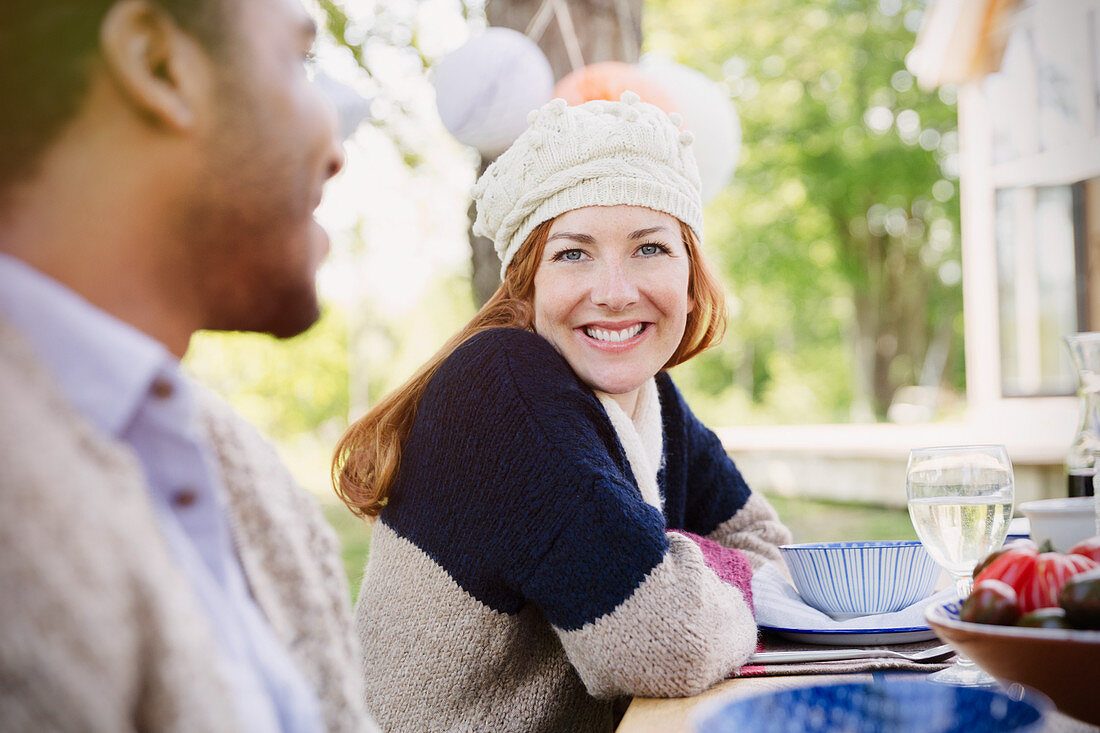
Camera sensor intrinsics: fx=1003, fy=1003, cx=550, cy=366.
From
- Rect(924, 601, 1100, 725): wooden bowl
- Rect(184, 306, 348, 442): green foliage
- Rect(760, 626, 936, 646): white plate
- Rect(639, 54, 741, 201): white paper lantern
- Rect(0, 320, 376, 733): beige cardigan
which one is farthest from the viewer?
Rect(184, 306, 348, 442): green foliage

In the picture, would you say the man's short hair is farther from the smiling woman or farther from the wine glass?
the wine glass

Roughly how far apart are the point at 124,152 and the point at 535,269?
143 centimetres

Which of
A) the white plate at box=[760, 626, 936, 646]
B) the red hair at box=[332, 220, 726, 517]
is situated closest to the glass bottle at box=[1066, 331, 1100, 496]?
the white plate at box=[760, 626, 936, 646]

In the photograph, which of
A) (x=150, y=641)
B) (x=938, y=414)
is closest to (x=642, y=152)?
(x=150, y=641)

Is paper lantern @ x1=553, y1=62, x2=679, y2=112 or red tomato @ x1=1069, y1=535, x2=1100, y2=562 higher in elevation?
paper lantern @ x1=553, y1=62, x2=679, y2=112

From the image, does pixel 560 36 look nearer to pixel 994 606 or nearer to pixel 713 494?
pixel 713 494

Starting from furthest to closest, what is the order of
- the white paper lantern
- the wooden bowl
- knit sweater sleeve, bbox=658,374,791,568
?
1. the white paper lantern
2. knit sweater sleeve, bbox=658,374,791,568
3. the wooden bowl

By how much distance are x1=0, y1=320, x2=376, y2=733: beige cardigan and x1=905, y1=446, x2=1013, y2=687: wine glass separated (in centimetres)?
118

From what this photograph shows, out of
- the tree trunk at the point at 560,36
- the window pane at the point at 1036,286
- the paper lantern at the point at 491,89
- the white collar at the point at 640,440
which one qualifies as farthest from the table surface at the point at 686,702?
the window pane at the point at 1036,286

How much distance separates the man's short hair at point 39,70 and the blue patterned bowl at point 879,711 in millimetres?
765

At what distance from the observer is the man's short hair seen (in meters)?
0.84

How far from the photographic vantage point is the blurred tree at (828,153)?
1473 cm

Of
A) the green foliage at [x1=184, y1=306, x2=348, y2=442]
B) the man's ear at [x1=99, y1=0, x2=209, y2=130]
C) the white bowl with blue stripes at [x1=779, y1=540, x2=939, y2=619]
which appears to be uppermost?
the man's ear at [x1=99, y1=0, x2=209, y2=130]

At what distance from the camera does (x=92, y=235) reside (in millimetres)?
886
